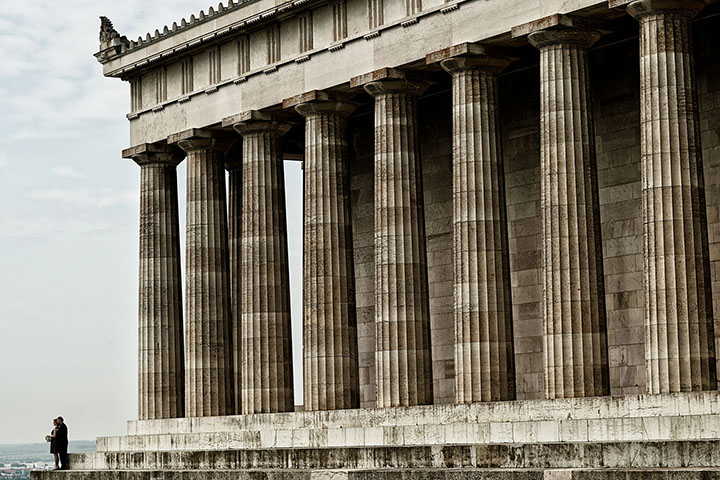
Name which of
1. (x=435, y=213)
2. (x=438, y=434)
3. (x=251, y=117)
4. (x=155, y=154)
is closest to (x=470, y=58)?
(x=251, y=117)

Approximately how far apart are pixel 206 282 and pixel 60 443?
360 inches

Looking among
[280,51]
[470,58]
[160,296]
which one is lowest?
[160,296]

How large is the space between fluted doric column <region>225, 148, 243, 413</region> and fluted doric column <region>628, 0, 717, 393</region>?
27.4 meters

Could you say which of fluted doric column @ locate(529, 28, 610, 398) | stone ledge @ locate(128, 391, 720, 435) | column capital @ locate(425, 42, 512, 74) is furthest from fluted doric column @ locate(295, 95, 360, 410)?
fluted doric column @ locate(529, 28, 610, 398)

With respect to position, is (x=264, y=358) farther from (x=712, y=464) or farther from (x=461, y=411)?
(x=712, y=464)

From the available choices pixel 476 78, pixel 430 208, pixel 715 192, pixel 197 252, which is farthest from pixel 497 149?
pixel 197 252

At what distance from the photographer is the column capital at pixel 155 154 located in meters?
70.3

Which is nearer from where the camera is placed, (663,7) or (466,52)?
(663,7)

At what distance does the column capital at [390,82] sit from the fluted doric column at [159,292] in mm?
14573

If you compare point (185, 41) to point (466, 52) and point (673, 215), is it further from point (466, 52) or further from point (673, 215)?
point (673, 215)

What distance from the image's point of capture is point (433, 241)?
220 ft

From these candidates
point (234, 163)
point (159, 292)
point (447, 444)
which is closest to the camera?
point (447, 444)

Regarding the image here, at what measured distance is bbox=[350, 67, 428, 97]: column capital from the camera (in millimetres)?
58062

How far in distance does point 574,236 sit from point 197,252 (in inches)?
866
